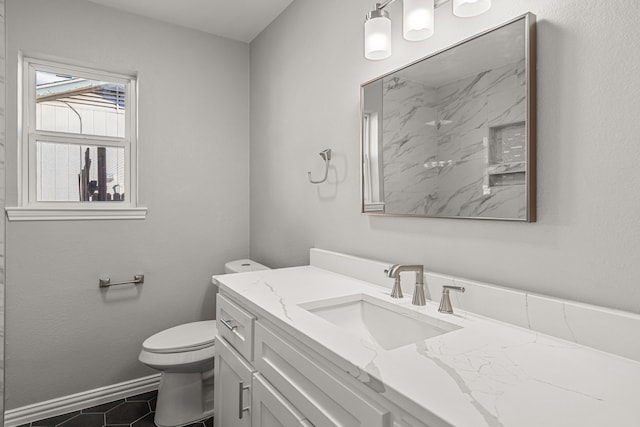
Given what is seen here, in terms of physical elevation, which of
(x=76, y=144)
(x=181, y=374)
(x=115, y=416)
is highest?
(x=76, y=144)

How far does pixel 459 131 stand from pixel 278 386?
3.31ft

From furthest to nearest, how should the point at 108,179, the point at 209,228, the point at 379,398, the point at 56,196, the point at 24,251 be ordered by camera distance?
the point at 209,228, the point at 108,179, the point at 56,196, the point at 24,251, the point at 379,398

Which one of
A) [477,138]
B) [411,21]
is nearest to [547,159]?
[477,138]

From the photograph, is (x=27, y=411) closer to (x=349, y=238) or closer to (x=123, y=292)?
(x=123, y=292)

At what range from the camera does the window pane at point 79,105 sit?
219 centimetres

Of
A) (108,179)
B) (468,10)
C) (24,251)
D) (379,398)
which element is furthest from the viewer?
(108,179)

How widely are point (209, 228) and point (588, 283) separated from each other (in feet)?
7.36

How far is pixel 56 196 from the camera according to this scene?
7.22 ft

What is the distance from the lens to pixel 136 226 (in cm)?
236

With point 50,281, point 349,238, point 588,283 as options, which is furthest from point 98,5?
point 588,283

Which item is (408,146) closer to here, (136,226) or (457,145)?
(457,145)

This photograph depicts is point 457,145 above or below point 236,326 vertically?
above

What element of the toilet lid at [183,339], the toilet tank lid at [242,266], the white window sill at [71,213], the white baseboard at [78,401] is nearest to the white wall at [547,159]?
the toilet tank lid at [242,266]

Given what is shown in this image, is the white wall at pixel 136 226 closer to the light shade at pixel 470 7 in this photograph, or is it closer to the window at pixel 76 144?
the window at pixel 76 144
